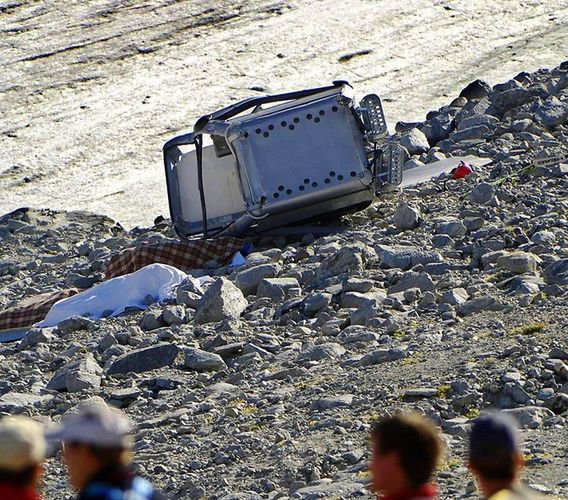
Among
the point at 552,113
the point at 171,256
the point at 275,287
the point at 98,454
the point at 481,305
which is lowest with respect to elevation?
the point at 552,113

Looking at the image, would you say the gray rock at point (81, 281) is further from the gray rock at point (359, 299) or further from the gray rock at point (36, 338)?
the gray rock at point (359, 299)

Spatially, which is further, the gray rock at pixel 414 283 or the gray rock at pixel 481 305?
the gray rock at pixel 414 283

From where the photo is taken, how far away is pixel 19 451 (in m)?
3.13

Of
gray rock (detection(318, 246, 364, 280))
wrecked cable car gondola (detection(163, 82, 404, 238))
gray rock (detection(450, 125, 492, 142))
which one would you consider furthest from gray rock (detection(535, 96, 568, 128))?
gray rock (detection(318, 246, 364, 280))

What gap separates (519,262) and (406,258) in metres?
0.98

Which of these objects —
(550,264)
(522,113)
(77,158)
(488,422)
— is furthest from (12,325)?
(77,158)

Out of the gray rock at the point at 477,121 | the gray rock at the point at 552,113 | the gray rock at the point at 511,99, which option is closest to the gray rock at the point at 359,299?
the gray rock at the point at 552,113

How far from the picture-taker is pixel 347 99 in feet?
36.2

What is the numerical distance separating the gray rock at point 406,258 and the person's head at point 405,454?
246 inches

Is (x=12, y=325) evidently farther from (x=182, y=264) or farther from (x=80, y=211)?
(x=80, y=211)

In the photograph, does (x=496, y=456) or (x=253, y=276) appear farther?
(x=253, y=276)

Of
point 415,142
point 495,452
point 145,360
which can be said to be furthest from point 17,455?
point 415,142

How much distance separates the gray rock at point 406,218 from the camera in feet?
34.8

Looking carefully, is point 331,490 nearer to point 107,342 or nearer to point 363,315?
point 363,315
